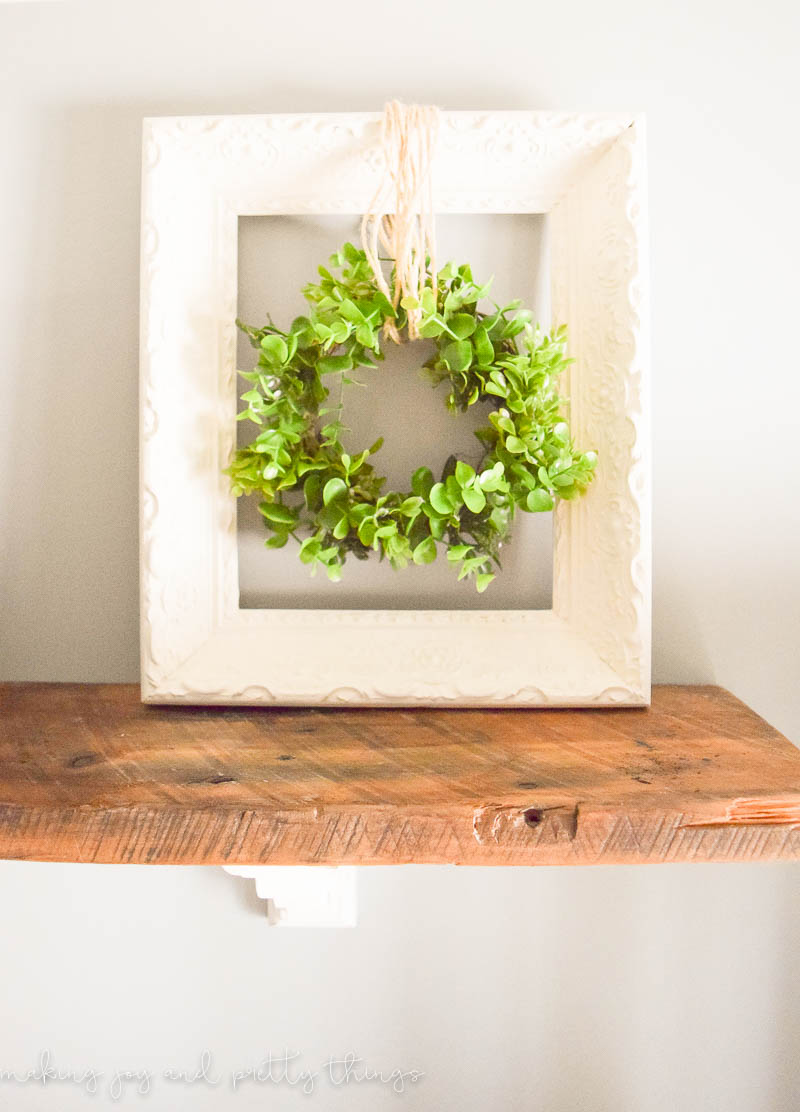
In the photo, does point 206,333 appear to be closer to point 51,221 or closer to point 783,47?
point 51,221

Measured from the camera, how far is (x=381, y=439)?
0.75 m

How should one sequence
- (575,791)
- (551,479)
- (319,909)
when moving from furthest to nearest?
(319,909) < (551,479) < (575,791)

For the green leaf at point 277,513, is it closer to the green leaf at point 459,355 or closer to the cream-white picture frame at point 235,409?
the cream-white picture frame at point 235,409

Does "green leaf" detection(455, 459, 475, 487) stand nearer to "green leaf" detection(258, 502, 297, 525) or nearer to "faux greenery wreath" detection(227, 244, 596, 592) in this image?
"faux greenery wreath" detection(227, 244, 596, 592)

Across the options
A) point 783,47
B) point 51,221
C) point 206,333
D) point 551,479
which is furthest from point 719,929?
point 51,221

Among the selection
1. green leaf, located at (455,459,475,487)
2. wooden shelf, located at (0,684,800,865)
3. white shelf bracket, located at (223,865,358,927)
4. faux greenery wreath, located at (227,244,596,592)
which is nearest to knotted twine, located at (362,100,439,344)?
faux greenery wreath, located at (227,244,596,592)

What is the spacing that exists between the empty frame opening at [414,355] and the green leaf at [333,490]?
0.08 metres

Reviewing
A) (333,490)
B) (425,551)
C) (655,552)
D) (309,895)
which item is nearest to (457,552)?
(425,551)

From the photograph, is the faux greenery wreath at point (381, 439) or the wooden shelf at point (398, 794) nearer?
the wooden shelf at point (398, 794)

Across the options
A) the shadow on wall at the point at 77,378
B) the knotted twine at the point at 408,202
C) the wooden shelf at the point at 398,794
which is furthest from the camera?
the shadow on wall at the point at 77,378

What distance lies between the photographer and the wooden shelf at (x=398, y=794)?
53 cm

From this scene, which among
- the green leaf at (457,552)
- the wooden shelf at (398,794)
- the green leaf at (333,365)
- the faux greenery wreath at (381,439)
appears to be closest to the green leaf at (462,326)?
the faux greenery wreath at (381,439)

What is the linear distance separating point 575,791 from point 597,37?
80 cm

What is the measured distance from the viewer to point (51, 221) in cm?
81
